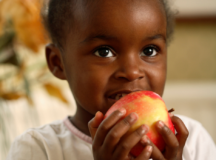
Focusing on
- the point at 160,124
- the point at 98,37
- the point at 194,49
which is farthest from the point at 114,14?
the point at 194,49

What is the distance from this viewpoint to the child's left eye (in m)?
0.72

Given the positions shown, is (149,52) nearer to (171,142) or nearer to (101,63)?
(101,63)

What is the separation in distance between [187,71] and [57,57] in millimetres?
1470

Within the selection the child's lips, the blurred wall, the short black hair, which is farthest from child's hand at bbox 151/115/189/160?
the blurred wall

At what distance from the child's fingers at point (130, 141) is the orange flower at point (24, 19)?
18.4 inches

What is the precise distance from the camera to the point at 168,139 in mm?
549

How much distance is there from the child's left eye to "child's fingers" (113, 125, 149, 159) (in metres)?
0.27

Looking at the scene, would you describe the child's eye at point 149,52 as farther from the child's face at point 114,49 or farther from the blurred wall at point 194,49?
the blurred wall at point 194,49

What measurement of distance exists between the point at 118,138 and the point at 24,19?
0.52 metres

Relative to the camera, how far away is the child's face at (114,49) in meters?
0.68

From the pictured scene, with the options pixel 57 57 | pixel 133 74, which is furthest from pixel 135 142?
pixel 57 57

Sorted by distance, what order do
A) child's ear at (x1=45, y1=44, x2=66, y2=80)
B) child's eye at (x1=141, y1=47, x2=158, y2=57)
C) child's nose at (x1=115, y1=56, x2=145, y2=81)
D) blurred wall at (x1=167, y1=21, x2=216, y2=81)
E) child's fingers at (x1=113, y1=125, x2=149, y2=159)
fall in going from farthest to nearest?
blurred wall at (x1=167, y1=21, x2=216, y2=81)
child's ear at (x1=45, y1=44, x2=66, y2=80)
child's eye at (x1=141, y1=47, x2=158, y2=57)
child's nose at (x1=115, y1=56, x2=145, y2=81)
child's fingers at (x1=113, y1=125, x2=149, y2=159)

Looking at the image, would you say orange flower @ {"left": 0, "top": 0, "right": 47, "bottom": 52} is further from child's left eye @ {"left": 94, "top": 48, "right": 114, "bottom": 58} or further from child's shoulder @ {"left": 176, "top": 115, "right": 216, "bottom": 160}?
child's shoulder @ {"left": 176, "top": 115, "right": 216, "bottom": 160}

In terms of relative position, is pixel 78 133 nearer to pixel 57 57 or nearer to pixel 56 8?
pixel 57 57
